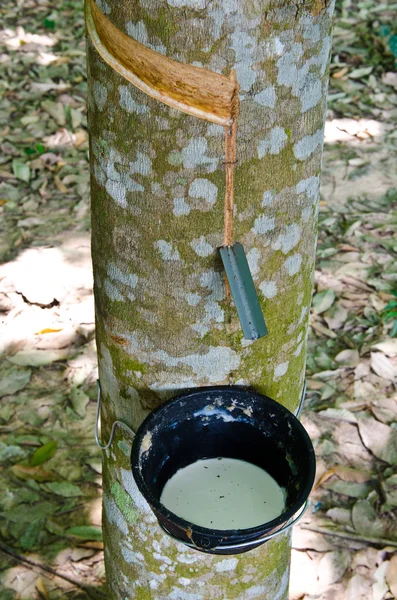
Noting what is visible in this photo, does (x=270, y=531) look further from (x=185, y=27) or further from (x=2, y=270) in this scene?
(x=2, y=270)

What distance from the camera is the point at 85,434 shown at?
8.45 feet

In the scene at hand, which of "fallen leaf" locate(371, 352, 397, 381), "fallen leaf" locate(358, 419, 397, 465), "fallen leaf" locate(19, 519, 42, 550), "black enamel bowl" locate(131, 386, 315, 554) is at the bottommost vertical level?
"fallen leaf" locate(19, 519, 42, 550)

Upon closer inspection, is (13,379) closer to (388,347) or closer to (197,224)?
(388,347)

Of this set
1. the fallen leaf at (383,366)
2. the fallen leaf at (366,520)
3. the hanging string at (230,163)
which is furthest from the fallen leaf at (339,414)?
the hanging string at (230,163)

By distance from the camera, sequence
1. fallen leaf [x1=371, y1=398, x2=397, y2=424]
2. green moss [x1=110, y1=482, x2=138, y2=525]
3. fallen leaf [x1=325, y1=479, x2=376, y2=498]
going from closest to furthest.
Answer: green moss [x1=110, y1=482, x2=138, y2=525] → fallen leaf [x1=325, y1=479, x2=376, y2=498] → fallen leaf [x1=371, y1=398, x2=397, y2=424]

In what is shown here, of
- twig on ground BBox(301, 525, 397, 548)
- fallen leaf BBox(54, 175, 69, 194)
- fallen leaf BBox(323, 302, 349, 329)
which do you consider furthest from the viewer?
fallen leaf BBox(54, 175, 69, 194)

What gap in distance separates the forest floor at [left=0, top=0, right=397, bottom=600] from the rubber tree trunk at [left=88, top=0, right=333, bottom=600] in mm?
769

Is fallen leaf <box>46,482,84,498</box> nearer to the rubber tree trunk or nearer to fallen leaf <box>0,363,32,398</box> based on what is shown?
fallen leaf <box>0,363,32,398</box>

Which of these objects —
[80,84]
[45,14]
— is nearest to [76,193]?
[80,84]

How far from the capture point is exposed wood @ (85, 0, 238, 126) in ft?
3.39

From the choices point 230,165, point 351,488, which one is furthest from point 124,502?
point 351,488

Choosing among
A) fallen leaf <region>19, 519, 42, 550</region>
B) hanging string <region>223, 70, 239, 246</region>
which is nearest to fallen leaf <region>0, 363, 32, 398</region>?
fallen leaf <region>19, 519, 42, 550</region>

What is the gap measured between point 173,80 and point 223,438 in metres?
0.68

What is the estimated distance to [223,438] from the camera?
1.36m
